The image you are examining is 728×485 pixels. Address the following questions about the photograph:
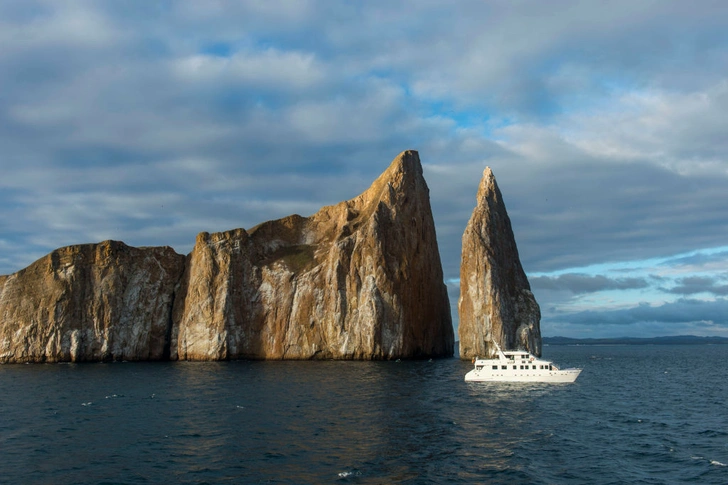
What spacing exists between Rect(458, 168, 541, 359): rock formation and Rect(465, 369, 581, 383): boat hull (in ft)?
81.3

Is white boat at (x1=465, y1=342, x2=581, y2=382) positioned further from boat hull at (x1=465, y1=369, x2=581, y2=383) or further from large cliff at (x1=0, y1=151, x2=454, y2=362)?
large cliff at (x1=0, y1=151, x2=454, y2=362)

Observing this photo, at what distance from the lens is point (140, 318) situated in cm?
11638

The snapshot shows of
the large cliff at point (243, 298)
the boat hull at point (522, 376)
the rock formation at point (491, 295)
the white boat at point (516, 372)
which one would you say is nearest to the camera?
the boat hull at point (522, 376)

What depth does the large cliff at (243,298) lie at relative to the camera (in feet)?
356

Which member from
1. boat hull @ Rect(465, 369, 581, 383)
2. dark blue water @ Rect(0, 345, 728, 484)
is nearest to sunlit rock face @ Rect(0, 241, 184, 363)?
dark blue water @ Rect(0, 345, 728, 484)

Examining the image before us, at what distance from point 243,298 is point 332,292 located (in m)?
18.4

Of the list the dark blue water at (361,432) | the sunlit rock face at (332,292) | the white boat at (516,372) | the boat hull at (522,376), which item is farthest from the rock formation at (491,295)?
the dark blue water at (361,432)

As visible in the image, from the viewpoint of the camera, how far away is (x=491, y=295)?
99.2m

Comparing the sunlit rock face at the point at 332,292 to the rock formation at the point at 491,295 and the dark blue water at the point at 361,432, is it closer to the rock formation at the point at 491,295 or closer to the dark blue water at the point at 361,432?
the rock formation at the point at 491,295

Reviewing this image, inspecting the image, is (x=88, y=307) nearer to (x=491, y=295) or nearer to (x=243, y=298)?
(x=243, y=298)

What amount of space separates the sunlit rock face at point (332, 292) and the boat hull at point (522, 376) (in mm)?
35426

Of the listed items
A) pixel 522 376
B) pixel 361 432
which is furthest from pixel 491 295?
pixel 361 432

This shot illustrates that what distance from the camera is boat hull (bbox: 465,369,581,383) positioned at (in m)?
70.2

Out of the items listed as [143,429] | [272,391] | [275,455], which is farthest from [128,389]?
[275,455]
